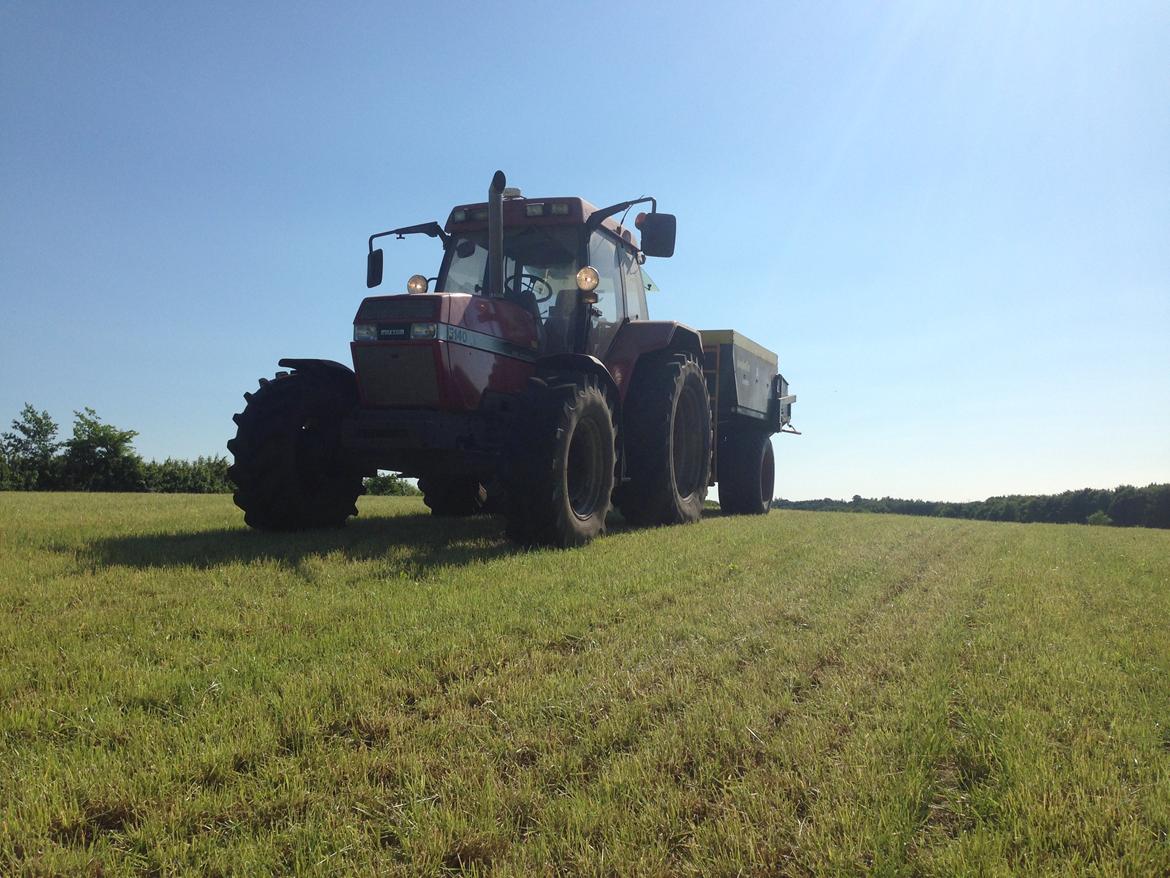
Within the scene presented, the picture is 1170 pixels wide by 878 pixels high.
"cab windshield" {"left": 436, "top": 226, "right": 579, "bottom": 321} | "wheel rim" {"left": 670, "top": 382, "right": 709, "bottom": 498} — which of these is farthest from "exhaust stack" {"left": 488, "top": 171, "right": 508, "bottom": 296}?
"wheel rim" {"left": 670, "top": 382, "right": 709, "bottom": 498}

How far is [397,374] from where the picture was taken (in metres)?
6.76

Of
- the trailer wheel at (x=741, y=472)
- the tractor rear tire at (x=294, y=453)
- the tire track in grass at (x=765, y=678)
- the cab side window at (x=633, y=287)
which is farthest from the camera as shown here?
the trailer wheel at (x=741, y=472)

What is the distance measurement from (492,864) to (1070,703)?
2360mm

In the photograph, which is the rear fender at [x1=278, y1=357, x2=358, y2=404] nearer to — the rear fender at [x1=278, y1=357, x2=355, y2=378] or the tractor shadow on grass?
the rear fender at [x1=278, y1=357, x2=355, y2=378]

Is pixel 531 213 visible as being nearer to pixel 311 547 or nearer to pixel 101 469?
pixel 311 547

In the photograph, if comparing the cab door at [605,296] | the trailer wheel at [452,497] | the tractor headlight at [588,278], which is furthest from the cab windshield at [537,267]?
the trailer wheel at [452,497]

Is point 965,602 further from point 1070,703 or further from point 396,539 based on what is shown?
point 396,539

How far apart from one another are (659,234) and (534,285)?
1266 millimetres

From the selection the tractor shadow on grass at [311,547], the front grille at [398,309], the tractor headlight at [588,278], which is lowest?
the tractor shadow on grass at [311,547]

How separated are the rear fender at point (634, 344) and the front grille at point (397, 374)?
211 cm

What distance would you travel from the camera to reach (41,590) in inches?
181

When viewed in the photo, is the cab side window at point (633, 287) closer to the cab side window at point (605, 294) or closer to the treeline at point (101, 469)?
the cab side window at point (605, 294)

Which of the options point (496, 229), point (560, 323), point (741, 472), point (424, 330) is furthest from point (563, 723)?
point (741, 472)

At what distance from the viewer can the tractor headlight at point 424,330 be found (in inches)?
259
